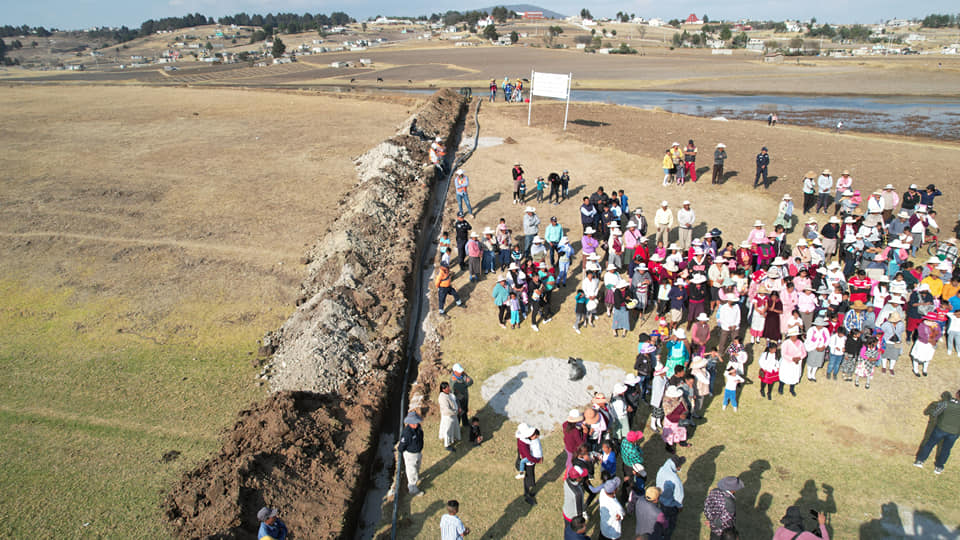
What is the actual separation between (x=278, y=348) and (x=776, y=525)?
10.7m

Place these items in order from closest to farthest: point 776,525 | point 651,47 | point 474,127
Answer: point 776,525
point 474,127
point 651,47

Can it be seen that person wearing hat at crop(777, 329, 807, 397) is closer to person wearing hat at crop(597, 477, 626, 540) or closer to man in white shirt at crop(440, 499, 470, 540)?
person wearing hat at crop(597, 477, 626, 540)

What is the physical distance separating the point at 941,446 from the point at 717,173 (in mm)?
15400

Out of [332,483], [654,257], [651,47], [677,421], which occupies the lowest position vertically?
[332,483]

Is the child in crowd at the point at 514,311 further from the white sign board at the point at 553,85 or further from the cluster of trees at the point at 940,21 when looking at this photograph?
the cluster of trees at the point at 940,21

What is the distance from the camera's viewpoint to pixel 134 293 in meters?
15.1

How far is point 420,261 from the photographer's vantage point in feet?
59.5

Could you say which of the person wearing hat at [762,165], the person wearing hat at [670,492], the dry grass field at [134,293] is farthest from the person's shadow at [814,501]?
the person wearing hat at [762,165]

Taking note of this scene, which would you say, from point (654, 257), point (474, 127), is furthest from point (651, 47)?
point (654, 257)

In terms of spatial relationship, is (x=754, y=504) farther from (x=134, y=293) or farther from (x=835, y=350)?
(x=134, y=293)

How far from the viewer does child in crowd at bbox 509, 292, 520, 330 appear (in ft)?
44.6

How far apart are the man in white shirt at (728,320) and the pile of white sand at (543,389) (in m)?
2.37

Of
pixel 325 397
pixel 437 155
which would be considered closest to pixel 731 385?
pixel 325 397

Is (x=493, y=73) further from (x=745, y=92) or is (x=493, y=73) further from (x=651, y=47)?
(x=651, y=47)
